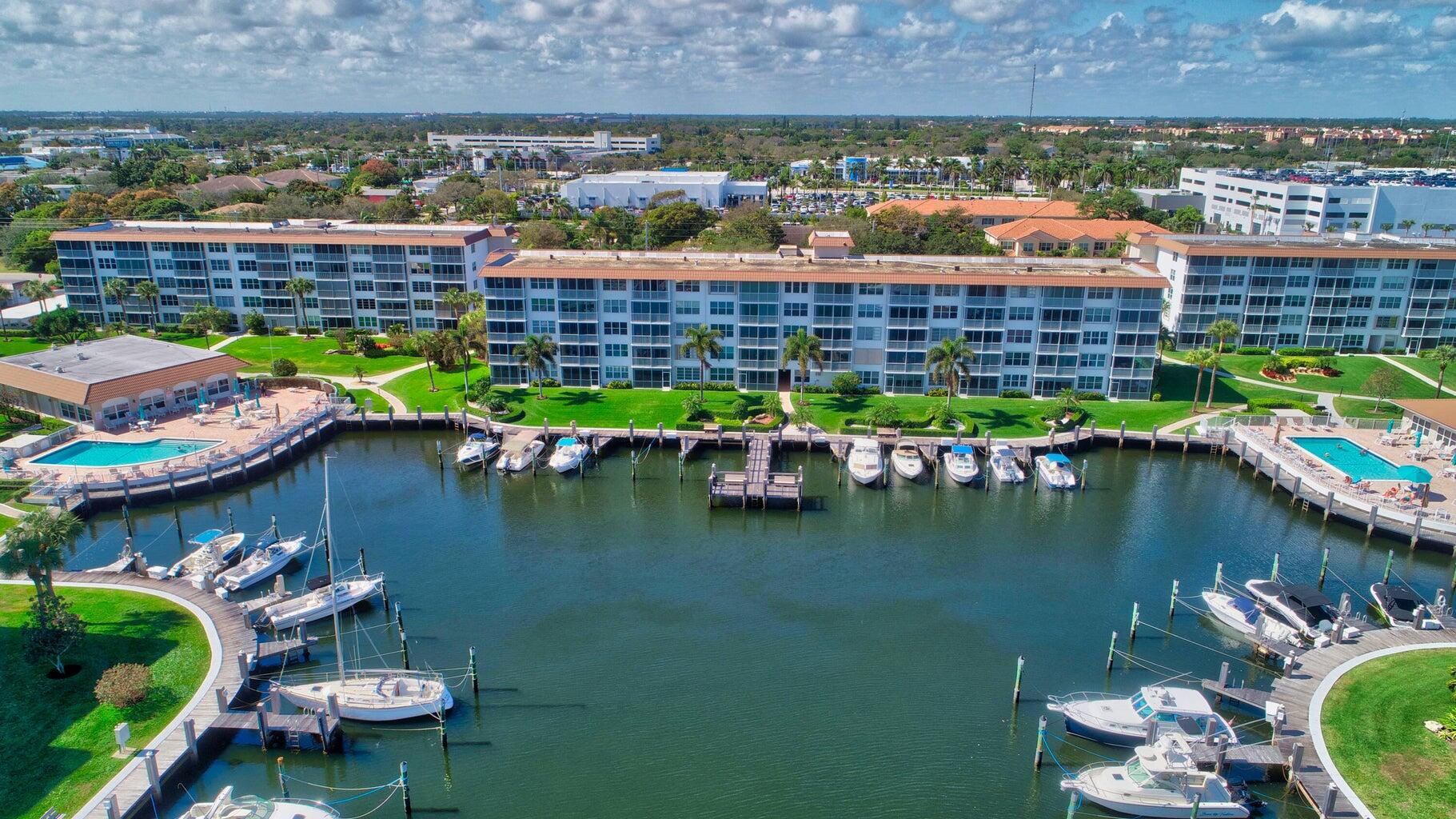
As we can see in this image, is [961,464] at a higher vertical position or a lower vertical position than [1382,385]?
lower

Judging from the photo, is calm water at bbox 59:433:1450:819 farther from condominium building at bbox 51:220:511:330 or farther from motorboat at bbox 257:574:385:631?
condominium building at bbox 51:220:511:330

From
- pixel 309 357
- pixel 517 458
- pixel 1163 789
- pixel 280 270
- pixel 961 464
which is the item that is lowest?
pixel 1163 789

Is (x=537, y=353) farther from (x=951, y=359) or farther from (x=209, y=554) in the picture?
(x=951, y=359)

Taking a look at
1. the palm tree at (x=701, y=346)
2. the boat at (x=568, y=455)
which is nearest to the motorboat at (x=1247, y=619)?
the palm tree at (x=701, y=346)

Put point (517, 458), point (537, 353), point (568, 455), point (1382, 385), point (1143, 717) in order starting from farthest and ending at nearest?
1. point (537, 353)
2. point (1382, 385)
3. point (517, 458)
4. point (568, 455)
5. point (1143, 717)

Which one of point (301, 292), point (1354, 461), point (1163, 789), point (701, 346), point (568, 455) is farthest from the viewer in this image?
point (301, 292)

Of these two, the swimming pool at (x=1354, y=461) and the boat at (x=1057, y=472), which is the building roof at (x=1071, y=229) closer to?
the swimming pool at (x=1354, y=461)

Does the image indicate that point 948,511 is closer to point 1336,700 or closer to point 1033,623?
point 1033,623

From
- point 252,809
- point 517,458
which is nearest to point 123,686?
point 252,809
